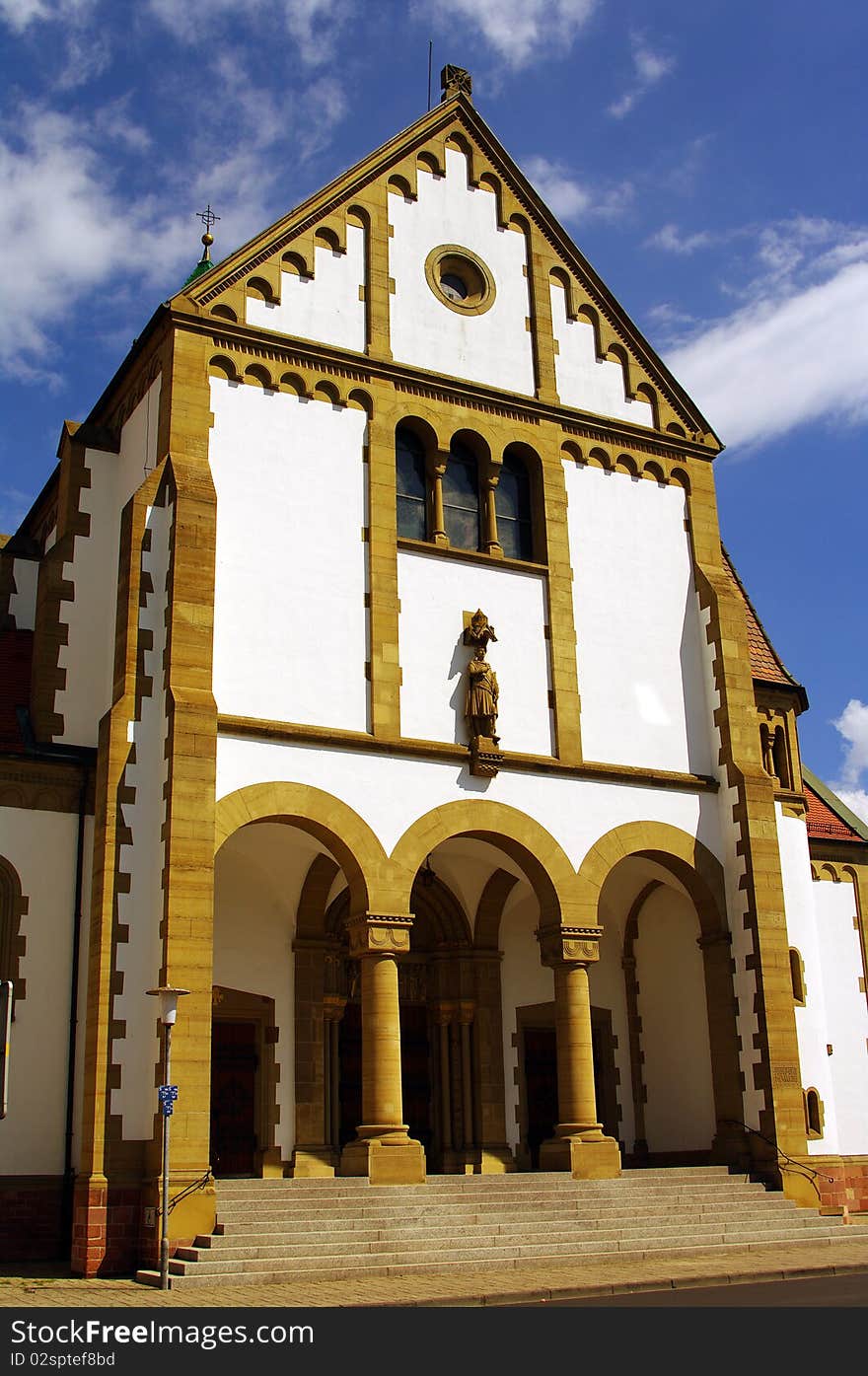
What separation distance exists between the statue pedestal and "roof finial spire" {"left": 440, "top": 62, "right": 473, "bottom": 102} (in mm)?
12023

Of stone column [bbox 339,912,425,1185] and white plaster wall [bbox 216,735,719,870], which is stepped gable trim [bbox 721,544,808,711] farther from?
stone column [bbox 339,912,425,1185]

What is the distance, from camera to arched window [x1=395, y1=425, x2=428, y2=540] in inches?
899

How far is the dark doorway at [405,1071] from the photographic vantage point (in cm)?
2266

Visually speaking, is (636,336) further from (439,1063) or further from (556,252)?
(439,1063)

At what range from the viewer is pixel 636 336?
2600cm

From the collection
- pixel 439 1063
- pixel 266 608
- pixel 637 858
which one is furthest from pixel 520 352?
pixel 439 1063

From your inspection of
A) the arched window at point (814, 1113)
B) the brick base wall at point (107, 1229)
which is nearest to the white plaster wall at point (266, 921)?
the brick base wall at point (107, 1229)

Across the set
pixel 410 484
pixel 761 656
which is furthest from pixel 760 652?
pixel 410 484

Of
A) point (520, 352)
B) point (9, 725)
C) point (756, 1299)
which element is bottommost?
point (756, 1299)

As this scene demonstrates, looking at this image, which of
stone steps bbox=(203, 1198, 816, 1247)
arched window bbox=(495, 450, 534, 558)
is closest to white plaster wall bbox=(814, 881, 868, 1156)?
stone steps bbox=(203, 1198, 816, 1247)

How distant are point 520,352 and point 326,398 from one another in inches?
164

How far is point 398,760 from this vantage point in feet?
68.7

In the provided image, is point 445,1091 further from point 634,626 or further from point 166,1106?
point 166,1106

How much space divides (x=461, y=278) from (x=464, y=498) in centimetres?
406
